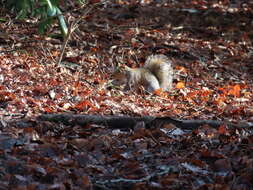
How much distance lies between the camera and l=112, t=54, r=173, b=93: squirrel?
7.55 metres

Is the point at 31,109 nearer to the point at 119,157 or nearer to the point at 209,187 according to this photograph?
the point at 119,157

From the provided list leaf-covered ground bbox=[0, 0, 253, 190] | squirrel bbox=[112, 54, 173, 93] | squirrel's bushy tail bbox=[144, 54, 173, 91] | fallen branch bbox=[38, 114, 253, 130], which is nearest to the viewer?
leaf-covered ground bbox=[0, 0, 253, 190]

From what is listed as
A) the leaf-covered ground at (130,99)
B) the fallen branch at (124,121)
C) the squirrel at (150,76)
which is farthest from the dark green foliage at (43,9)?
the fallen branch at (124,121)

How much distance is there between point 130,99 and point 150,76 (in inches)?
57.7

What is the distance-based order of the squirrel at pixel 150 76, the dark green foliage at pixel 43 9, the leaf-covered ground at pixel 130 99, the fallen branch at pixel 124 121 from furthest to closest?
the squirrel at pixel 150 76 → the dark green foliage at pixel 43 9 → the fallen branch at pixel 124 121 → the leaf-covered ground at pixel 130 99

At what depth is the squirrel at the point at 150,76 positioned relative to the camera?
24.8 feet

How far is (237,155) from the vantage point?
386 centimetres

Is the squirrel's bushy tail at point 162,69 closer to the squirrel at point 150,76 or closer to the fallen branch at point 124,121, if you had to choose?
the squirrel at point 150,76

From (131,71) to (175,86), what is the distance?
760mm

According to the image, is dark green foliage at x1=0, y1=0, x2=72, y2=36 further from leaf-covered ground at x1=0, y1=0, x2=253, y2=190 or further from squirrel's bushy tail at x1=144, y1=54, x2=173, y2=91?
squirrel's bushy tail at x1=144, y1=54, x2=173, y2=91

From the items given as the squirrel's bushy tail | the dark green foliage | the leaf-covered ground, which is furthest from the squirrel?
the dark green foliage

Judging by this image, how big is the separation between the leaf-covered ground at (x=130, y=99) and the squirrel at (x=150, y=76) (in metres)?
0.23

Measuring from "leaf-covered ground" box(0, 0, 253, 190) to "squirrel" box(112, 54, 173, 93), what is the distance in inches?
8.9

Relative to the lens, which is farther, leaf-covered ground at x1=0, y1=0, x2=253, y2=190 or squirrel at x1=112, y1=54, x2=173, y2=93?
squirrel at x1=112, y1=54, x2=173, y2=93
